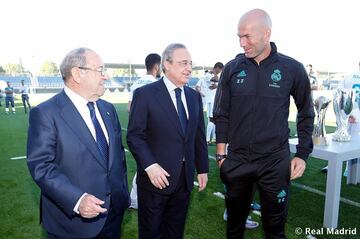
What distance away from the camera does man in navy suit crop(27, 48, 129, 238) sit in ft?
5.75

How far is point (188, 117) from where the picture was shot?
267 cm

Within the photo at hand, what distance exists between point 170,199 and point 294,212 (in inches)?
99.1

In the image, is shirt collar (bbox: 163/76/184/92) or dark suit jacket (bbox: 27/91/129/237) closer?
dark suit jacket (bbox: 27/91/129/237)

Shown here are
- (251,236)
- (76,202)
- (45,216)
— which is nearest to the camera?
(76,202)

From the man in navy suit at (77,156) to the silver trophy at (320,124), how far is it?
2752 millimetres

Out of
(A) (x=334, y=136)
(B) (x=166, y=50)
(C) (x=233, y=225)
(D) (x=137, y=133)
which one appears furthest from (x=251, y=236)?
(B) (x=166, y=50)

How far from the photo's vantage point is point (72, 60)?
76.9 inches

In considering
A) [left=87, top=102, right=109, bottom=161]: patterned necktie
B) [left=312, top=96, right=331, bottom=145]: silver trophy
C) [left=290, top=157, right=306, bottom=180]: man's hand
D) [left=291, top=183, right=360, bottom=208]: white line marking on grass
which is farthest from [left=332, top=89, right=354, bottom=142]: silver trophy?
[left=87, top=102, right=109, bottom=161]: patterned necktie

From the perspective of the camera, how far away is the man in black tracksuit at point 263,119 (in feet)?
8.07

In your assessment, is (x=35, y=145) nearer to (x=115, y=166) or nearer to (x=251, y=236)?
(x=115, y=166)

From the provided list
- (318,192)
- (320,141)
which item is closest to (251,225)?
(320,141)

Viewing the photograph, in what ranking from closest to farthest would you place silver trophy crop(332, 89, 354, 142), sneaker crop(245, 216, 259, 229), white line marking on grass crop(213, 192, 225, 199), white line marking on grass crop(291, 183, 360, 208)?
sneaker crop(245, 216, 259, 229) → silver trophy crop(332, 89, 354, 142) → white line marking on grass crop(291, 183, 360, 208) → white line marking on grass crop(213, 192, 225, 199)

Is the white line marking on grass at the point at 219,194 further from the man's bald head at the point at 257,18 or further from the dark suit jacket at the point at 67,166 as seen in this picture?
the man's bald head at the point at 257,18

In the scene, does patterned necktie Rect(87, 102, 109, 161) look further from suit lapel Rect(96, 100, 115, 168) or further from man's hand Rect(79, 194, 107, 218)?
man's hand Rect(79, 194, 107, 218)
